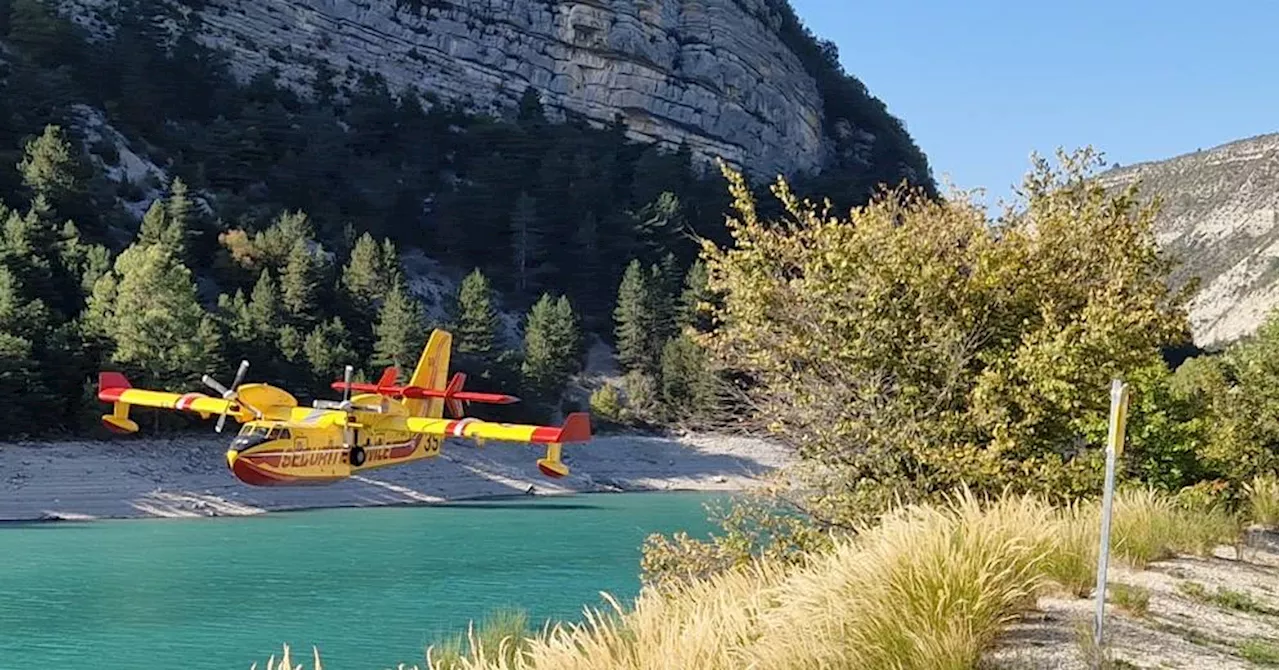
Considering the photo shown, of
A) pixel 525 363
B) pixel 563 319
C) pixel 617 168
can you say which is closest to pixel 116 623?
pixel 525 363

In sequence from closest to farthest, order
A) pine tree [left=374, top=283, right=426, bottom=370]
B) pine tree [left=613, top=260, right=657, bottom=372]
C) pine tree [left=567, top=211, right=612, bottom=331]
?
pine tree [left=374, top=283, right=426, bottom=370] → pine tree [left=613, top=260, right=657, bottom=372] → pine tree [left=567, top=211, right=612, bottom=331]

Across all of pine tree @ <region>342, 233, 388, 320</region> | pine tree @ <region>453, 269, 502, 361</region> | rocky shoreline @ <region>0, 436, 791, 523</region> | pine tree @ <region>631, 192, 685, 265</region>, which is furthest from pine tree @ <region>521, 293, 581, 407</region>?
pine tree @ <region>631, 192, 685, 265</region>

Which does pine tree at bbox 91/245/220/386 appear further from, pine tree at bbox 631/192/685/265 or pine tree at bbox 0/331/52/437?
pine tree at bbox 631/192/685/265

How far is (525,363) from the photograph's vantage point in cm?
7012

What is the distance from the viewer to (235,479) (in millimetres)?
44938

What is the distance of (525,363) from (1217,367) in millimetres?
45225

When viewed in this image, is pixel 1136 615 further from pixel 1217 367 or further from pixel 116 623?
pixel 1217 367

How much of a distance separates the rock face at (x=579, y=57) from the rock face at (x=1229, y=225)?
4274 centimetres

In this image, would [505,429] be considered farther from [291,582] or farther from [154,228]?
[154,228]

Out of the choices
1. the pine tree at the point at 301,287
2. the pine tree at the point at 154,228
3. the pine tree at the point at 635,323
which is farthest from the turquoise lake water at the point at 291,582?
the pine tree at the point at 635,323

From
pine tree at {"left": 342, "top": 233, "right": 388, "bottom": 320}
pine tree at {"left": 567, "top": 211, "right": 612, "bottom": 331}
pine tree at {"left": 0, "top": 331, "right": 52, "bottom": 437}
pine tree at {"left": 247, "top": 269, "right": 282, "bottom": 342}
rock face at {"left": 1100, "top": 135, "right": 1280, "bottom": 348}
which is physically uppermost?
rock face at {"left": 1100, "top": 135, "right": 1280, "bottom": 348}

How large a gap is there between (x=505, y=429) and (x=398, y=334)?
35.6 metres

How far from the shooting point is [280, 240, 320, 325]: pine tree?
6262 cm

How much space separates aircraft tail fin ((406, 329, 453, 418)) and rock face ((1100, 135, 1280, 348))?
4055 inches
